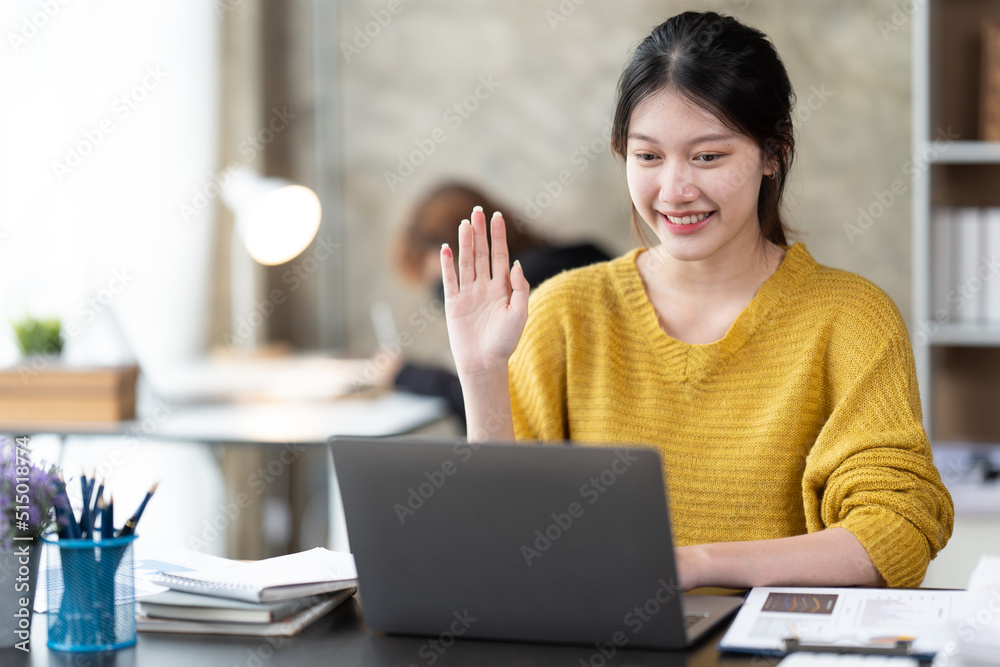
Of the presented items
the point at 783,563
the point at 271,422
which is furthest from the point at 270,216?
the point at 783,563

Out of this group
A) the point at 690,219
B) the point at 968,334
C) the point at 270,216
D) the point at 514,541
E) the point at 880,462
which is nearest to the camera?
the point at 514,541

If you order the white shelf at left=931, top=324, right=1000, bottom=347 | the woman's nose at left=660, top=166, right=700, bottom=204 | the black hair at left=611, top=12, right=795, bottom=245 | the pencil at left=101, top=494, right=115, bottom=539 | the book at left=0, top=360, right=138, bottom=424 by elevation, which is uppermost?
the black hair at left=611, top=12, right=795, bottom=245

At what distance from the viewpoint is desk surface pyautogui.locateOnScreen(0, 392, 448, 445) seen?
2.49m

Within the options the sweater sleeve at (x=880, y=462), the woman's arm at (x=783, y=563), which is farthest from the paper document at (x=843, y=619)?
the sweater sleeve at (x=880, y=462)

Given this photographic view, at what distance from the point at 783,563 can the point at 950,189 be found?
1.84 meters

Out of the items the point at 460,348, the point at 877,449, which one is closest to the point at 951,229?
the point at 877,449

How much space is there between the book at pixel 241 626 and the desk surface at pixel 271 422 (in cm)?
132

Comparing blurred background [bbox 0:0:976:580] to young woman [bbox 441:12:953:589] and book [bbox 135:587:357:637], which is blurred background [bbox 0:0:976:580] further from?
book [bbox 135:587:357:637]

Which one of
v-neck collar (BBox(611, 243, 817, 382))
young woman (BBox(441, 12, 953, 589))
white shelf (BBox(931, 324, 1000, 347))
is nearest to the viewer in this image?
young woman (BBox(441, 12, 953, 589))

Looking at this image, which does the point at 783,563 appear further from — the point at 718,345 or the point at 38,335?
the point at 38,335

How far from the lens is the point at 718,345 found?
57.4 inches

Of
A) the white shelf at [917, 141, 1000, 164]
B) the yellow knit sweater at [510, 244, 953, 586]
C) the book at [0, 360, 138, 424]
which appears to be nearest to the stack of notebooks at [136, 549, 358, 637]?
the yellow knit sweater at [510, 244, 953, 586]

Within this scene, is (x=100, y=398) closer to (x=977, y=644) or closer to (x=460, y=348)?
(x=460, y=348)

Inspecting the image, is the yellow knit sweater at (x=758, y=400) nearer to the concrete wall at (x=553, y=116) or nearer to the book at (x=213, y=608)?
the book at (x=213, y=608)
